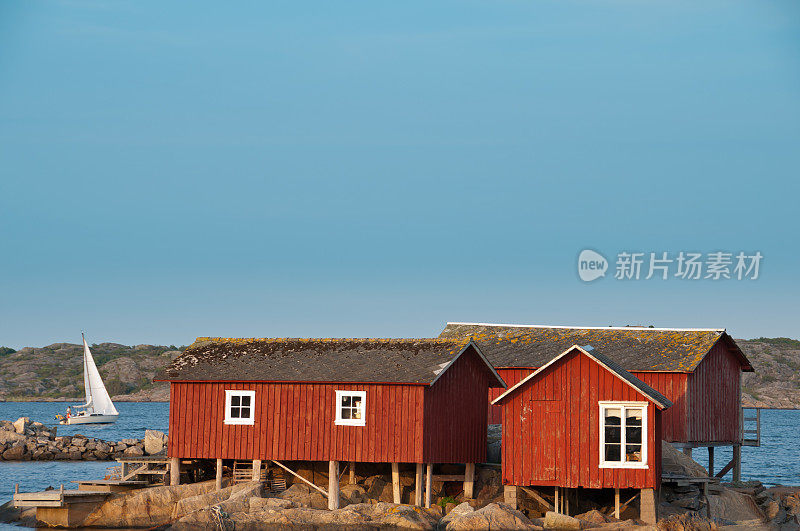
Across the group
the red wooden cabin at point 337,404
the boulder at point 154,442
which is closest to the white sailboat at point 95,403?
the boulder at point 154,442

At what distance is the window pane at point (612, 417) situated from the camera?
1242 inches

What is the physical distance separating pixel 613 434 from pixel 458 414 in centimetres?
594

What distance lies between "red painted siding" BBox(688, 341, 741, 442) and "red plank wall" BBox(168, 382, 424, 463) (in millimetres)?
12104

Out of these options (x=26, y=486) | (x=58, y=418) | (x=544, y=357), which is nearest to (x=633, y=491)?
(x=544, y=357)

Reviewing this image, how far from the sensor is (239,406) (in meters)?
35.7

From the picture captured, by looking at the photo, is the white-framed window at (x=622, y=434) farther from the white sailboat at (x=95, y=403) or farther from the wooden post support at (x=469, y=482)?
the white sailboat at (x=95, y=403)

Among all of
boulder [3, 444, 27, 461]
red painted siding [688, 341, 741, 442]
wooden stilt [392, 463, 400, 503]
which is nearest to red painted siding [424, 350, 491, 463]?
wooden stilt [392, 463, 400, 503]

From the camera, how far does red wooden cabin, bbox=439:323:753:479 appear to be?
39.6 meters

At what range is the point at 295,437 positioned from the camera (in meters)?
35.0

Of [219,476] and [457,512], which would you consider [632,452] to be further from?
A: [219,476]

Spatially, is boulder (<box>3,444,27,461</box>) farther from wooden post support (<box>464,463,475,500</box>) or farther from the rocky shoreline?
wooden post support (<box>464,463,475,500</box>)

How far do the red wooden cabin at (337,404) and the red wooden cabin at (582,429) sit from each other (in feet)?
10.0

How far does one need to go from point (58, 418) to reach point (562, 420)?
92.3 meters

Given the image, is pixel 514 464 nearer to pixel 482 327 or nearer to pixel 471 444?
pixel 471 444
